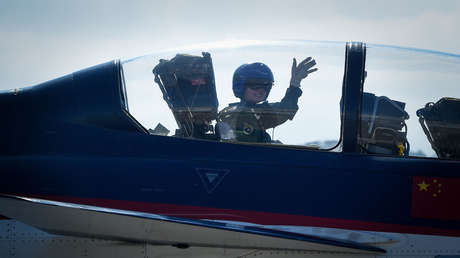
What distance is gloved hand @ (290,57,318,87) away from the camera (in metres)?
4.07

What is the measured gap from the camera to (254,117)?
399 centimetres

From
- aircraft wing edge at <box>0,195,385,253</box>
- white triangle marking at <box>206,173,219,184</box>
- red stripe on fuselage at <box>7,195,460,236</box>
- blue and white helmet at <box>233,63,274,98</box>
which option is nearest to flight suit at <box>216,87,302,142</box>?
blue and white helmet at <box>233,63,274,98</box>

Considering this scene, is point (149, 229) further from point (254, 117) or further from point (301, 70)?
point (301, 70)

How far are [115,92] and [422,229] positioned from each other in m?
2.79

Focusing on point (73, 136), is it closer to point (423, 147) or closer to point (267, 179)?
point (267, 179)

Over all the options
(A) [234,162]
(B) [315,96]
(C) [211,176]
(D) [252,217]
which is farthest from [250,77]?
(D) [252,217]

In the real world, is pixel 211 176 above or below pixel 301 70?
below

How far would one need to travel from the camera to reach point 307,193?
3656 mm

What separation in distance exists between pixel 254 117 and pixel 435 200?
1.61 m

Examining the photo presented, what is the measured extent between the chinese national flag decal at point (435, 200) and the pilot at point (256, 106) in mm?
1200

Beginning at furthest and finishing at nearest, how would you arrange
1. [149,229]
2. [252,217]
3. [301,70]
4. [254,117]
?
1. [301,70]
2. [254,117]
3. [252,217]
4. [149,229]

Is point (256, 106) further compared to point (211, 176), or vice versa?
point (256, 106)

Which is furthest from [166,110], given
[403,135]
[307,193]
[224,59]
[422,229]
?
[422,229]

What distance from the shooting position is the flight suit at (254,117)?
12.8ft
